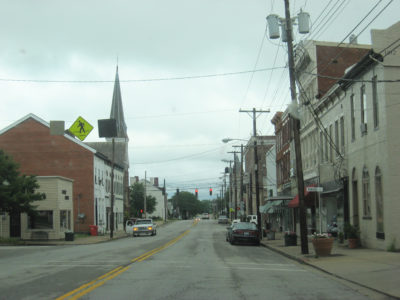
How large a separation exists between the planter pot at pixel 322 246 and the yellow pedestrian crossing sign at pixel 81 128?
1272 cm

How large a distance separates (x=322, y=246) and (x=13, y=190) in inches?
973

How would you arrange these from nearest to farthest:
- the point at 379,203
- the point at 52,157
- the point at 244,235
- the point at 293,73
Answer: the point at 379,203 → the point at 293,73 → the point at 244,235 → the point at 52,157

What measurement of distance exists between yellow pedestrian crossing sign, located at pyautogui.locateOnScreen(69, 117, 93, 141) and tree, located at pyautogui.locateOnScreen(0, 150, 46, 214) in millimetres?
12316

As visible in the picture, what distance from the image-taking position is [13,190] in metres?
36.8

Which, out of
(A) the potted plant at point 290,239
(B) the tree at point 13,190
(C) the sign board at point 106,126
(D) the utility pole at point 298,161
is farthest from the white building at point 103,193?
(D) the utility pole at point 298,161

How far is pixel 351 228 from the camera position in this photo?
2402cm

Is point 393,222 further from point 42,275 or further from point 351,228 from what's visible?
point 42,275

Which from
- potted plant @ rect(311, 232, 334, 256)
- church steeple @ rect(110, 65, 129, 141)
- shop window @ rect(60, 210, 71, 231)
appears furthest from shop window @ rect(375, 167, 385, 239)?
church steeple @ rect(110, 65, 129, 141)

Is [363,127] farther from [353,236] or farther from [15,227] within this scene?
[15,227]

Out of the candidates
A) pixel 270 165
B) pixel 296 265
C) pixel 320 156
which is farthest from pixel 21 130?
pixel 296 265

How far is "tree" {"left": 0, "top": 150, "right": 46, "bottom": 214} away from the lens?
3606 centimetres

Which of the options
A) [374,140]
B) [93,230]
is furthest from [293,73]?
[93,230]

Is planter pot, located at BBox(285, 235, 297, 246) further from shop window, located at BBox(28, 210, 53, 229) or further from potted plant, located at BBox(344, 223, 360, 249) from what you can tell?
shop window, located at BBox(28, 210, 53, 229)

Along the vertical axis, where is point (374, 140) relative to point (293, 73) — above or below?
below
